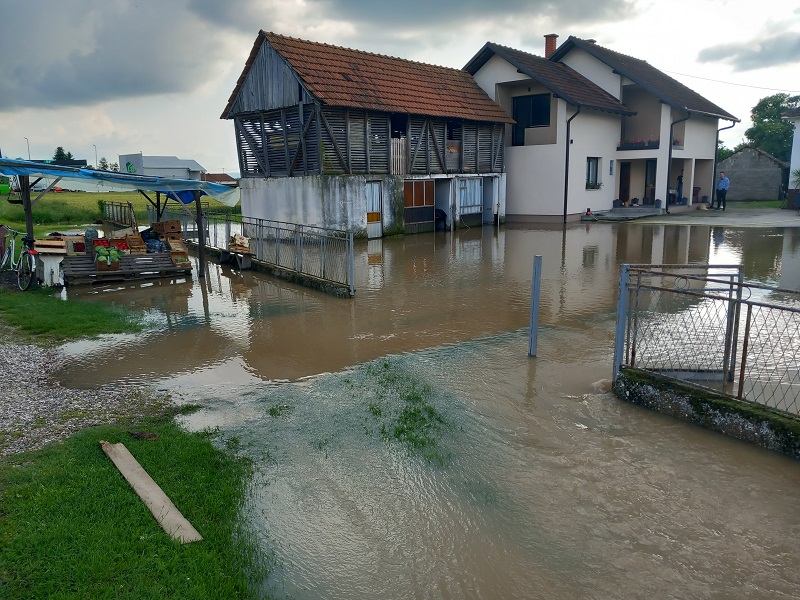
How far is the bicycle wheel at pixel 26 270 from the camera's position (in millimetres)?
13875

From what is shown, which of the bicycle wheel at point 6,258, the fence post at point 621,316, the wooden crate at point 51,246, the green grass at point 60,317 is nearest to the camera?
the fence post at point 621,316

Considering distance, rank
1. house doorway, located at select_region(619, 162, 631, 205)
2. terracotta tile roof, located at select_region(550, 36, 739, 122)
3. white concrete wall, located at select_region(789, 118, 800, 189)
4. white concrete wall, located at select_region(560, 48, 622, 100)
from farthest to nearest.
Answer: house doorway, located at select_region(619, 162, 631, 205), white concrete wall, located at select_region(560, 48, 622, 100), white concrete wall, located at select_region(789, 118, 800, 189), terracotta tile roof, located at select_region(550, 36, 739, 122)

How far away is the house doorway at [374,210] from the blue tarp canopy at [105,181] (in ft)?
22.6

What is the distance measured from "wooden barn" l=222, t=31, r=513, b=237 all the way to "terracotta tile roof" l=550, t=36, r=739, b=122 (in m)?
6.94

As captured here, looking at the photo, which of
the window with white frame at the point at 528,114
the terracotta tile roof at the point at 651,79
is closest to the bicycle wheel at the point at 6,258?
the window with white frame at the point at 528,114

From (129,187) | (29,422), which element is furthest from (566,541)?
(129,187)

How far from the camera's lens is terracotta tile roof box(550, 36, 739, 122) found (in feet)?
97.5

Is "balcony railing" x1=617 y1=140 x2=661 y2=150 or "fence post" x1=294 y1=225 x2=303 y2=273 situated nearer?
"fence post" x1=294 y1=225 x2=303 y2=273

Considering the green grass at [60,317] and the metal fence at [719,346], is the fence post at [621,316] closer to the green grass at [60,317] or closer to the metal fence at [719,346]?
the metal fence at [719,346]

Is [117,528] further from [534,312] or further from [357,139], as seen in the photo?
[357,139]

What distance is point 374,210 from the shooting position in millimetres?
23672

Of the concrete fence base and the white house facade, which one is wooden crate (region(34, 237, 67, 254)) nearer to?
the concrete fence base

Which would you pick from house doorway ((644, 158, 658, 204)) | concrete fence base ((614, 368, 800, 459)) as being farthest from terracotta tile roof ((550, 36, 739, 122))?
concrete fence base ((614, 368, 800, 459))

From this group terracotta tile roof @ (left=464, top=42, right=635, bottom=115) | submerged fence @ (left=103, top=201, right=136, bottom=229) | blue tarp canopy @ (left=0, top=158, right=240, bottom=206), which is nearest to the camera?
blue tarp canopy @ (left=0, top=158, right=240, bottom=206)
